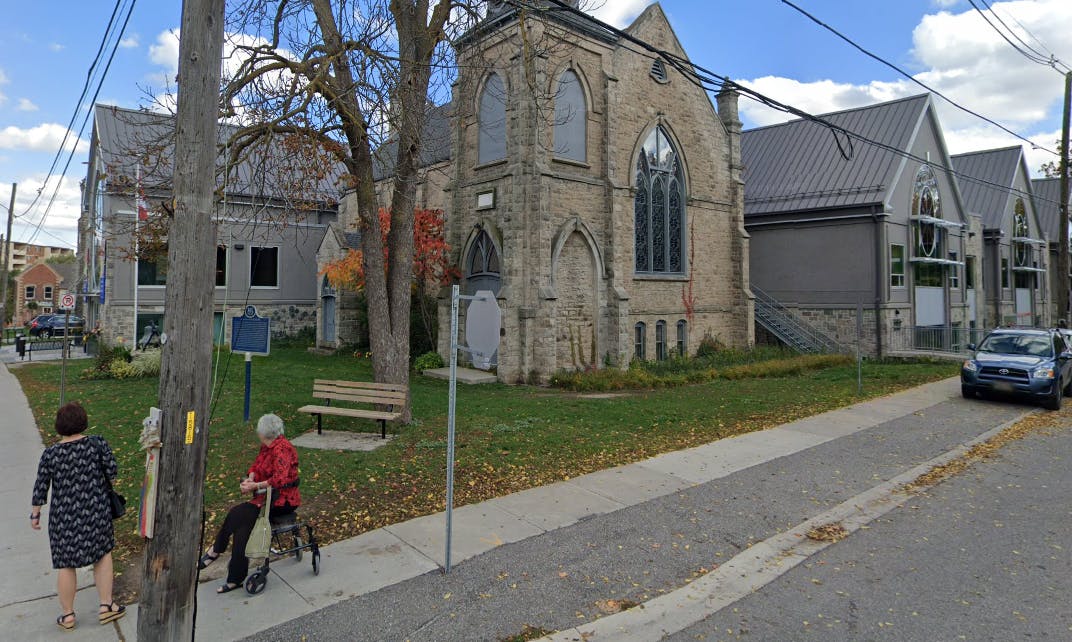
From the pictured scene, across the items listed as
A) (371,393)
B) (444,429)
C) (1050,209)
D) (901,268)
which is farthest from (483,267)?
(1050,209)

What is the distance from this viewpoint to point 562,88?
1784cm

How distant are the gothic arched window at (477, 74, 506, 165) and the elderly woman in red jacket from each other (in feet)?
45.9

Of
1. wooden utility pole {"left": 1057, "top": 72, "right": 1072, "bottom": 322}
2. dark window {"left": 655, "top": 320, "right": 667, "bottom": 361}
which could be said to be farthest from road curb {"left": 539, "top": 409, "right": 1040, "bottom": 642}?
wooden utility pole {"left": 1057, "top": 72, "right": 1072, "bottom": 322}

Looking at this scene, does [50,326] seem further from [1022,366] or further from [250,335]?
[1022,366]

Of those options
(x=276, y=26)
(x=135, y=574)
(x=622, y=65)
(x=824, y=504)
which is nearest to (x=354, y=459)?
(x=135, y=574)

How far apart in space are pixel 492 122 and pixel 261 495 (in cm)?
1565

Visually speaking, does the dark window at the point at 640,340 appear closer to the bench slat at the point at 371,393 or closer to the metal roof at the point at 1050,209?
the bench slat at the point at 371,393

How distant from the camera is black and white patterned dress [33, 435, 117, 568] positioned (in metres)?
4.45

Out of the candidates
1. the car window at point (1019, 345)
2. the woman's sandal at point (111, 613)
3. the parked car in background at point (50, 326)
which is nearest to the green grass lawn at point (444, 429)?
the woman's sandal at point (111, 613)

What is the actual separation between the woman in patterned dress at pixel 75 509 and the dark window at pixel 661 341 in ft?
58.9

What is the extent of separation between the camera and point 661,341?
832 inches

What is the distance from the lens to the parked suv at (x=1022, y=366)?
44.5ft

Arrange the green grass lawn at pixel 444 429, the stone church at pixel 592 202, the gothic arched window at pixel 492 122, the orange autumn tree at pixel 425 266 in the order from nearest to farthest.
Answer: the green grass lawn at pixel 444 429 → the stone church at pixel 592 202 → the gothic arched window at pixel 492 122 → the orange autumn tree at pixel 425 266

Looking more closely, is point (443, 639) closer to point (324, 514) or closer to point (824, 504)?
point (324, 514)
